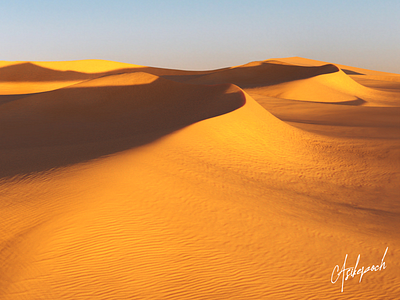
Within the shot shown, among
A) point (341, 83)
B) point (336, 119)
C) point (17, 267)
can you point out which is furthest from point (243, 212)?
point (341, 83)

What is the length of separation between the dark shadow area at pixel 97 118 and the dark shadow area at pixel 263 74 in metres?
21.9

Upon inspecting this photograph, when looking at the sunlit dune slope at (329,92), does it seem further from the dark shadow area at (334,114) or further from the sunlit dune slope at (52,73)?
the sunlit dune slope at (52,73)

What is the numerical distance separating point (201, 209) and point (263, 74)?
130 feet

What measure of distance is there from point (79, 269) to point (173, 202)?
2536mm

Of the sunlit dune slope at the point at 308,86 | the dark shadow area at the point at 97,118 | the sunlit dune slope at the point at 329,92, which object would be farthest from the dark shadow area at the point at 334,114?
the sunlit dune slope at the point at 308,86

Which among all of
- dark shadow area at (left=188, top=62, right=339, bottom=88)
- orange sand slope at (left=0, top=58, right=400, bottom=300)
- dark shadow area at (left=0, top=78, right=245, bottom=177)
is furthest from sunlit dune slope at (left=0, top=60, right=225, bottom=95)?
orange sand slope at (left=0, top=58, right=400, bottom=300)

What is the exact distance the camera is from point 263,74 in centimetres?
4625

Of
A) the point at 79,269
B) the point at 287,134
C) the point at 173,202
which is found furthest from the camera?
the point at 287,134

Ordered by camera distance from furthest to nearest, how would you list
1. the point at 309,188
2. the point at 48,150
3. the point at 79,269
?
1. the point at 48,150
2. the point at 309,188
3. the point at 79,269

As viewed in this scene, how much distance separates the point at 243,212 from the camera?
28.6 ft

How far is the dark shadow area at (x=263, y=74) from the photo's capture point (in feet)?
141

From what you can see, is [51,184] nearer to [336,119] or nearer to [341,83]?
[336,119]

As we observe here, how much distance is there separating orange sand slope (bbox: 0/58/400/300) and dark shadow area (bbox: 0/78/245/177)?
0.45ft

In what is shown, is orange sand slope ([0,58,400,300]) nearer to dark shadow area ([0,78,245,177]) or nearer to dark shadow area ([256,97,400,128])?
dark shadow area ([0,78,245,177])
